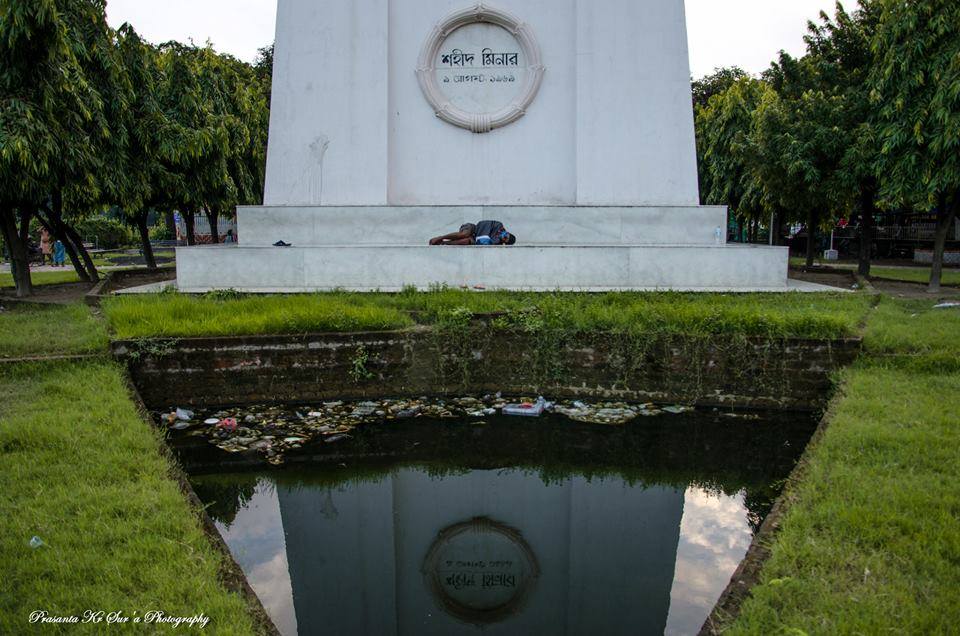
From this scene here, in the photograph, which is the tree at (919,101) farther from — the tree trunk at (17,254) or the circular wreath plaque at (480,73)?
the tree trunk at (17,254)

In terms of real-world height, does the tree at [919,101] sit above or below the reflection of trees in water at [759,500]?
above

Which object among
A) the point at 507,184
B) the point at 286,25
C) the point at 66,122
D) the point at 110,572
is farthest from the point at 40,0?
the point at 110,572

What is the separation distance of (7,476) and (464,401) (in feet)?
13.3

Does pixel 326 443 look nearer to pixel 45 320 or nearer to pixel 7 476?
pixel 7 476

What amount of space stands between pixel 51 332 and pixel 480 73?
21.9ft

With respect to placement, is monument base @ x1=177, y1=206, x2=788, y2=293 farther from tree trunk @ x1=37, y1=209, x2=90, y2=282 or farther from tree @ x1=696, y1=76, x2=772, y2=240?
tree @ x1=696, y1=76, x2=772, y2=240

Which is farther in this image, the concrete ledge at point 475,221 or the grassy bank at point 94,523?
the concrete ledge at point 475,221

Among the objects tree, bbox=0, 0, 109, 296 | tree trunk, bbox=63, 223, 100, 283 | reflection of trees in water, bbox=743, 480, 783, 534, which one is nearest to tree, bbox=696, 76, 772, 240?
tree trunk, bbox=63, 223, 100, 283

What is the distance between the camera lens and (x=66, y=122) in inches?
384

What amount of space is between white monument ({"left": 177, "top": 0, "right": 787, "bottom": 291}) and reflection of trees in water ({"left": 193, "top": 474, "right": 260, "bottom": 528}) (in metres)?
5.36

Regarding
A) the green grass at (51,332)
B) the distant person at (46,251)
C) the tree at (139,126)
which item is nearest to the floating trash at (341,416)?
the green grass at (51,332)

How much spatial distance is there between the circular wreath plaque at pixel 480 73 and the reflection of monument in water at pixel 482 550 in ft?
22.1

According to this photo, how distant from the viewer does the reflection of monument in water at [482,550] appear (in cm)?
372

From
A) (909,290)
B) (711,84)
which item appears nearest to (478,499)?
(909,290)
